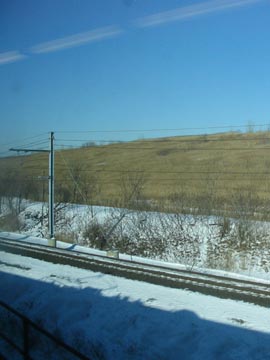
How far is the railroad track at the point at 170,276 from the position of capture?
37.6ft

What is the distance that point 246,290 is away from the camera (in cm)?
1181

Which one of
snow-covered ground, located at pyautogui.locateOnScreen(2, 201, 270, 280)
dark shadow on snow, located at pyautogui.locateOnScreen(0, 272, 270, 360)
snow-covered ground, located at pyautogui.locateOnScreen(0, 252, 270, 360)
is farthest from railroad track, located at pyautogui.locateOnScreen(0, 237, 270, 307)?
snow-covered ground, located at pyautogui.locateOnScreen(2, 201, 270, 280)

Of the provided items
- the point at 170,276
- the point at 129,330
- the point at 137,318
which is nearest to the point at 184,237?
the point at 170,276

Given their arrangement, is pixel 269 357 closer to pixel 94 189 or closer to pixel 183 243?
pixel 183 243

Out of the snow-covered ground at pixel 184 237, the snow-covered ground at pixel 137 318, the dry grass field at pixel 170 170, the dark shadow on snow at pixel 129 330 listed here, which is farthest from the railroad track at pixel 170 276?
the dry grass field at pixel 170 170

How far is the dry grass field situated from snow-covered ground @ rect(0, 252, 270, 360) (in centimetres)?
1495

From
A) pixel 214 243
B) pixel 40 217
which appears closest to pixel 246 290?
pixel 214 243

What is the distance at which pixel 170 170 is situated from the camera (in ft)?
153

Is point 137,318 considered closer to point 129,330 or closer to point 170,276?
point 129,330

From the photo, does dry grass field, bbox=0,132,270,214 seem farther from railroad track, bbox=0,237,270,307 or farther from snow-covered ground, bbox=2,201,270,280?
railroad track, bbox=0,237,270,307

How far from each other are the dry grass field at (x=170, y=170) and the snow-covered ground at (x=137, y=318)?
1495 cm

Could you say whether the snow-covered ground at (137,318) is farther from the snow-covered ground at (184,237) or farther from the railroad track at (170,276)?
the snow-covered ground at (184,237)

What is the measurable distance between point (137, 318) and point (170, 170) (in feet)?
125

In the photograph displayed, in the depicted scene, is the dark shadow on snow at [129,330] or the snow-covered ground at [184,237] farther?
the snow-covered ground at [184,237]
